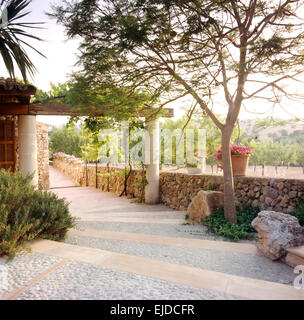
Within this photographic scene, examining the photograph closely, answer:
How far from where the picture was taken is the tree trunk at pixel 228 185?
5020mm

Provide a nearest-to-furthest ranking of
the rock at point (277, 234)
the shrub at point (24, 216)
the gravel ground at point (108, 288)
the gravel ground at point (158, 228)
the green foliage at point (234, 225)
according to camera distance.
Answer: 1. the gravel ground at point (108, 288)
2. the shrub at point (24, 216)
3. the rock at point (277, 234)
4. the green foliage at point (234, 225)
5. the gravel ground at point (158, 228)

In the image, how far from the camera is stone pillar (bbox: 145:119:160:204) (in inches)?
310

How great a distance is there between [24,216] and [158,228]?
277 centimetres

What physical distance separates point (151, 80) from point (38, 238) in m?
3.47

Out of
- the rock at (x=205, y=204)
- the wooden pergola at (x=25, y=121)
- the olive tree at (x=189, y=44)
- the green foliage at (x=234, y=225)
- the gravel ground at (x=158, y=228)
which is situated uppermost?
the olive tree at (x=189, y=44)

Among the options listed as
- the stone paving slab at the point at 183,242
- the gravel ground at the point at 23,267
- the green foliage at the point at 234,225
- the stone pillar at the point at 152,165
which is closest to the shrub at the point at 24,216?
the gravel ground at the point at 23,267

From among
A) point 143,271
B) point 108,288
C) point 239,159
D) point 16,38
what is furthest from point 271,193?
point 16,38

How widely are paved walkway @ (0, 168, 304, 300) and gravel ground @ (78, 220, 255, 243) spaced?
28.0 inches

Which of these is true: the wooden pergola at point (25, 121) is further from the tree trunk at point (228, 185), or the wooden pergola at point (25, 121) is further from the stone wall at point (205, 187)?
the stone wall at point (205, 187)

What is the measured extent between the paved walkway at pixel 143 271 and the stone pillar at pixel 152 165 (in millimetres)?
3733

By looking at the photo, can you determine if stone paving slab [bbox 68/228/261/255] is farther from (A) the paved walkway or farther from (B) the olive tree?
(B) the olive tree

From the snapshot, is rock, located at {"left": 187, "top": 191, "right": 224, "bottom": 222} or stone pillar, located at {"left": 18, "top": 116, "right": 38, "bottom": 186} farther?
stone pillar, located at {"left": 18, "top": 116, "right": 38, "bottom": 186}

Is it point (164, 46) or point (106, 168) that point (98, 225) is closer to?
point (164, 46)

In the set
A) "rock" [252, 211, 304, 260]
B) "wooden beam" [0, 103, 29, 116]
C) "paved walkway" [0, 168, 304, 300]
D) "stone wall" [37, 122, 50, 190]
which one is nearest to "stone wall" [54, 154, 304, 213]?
"rock" [252, 211, 304, 260]
